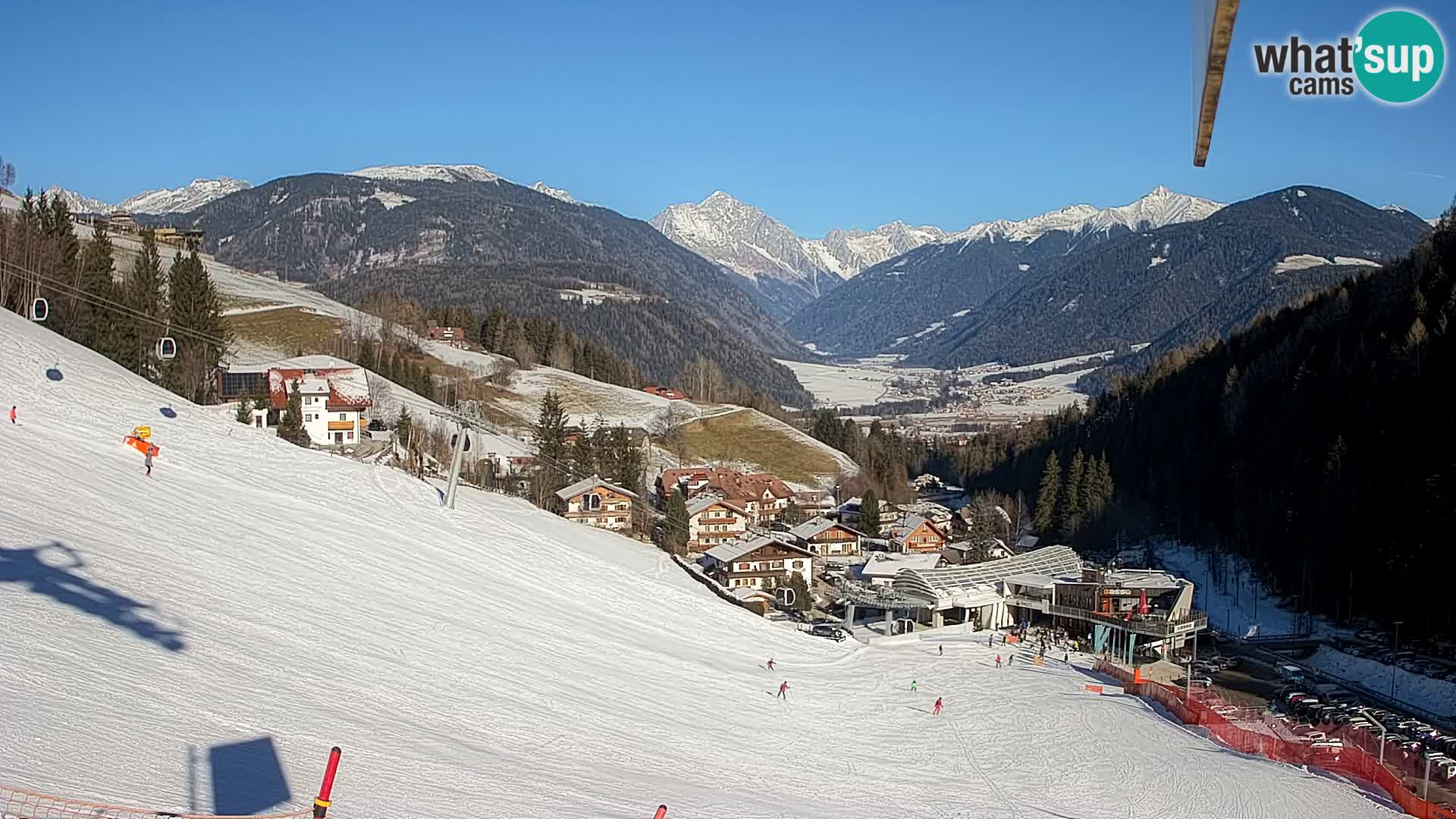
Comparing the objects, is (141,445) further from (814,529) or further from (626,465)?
(814,529)

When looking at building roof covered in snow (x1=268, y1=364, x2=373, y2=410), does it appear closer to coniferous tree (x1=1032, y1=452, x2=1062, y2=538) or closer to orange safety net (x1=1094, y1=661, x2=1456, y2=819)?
orange safety net (x1=1094, y1=661, x2=1456, y2=819)

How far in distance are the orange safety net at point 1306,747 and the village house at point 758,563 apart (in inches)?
1036

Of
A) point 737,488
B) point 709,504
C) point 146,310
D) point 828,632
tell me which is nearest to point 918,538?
point 709,504

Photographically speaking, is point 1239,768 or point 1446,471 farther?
point 1446,471

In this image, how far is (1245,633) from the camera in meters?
52.2

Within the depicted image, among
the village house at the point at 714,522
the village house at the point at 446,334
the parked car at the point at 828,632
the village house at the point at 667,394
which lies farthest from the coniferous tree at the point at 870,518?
the village house at the point at 446,334

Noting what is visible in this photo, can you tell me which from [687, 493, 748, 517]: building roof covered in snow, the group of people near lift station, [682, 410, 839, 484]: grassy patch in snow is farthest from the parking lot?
[682, 410, 839, 484]: grassy patch in snow

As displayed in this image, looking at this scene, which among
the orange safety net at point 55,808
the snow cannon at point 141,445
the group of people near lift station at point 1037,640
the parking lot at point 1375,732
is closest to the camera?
the orange safety net at point 55,808

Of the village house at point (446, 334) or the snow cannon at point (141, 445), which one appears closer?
the snow cannon at point (141, 445)

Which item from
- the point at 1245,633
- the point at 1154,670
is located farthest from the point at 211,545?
the point at 1245,633

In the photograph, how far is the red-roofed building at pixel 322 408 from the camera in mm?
58812

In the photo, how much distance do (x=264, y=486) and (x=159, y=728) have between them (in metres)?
20.8

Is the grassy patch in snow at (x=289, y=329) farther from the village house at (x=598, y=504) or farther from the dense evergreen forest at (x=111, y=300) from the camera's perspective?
the village house at (x=598, y=504)

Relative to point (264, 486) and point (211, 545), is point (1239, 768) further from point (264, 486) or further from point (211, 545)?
point (264, 486)
